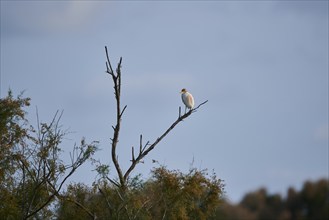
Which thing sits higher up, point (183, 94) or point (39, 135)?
point (183, 94)

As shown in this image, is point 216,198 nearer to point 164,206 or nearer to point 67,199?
point 164,206

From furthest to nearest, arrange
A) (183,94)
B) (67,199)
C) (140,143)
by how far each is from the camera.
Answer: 1. (183,94)
2. (67,199)
3. (140,143)

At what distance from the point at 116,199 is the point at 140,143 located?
5.18 ft

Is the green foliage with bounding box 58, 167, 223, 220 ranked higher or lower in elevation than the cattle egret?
lower

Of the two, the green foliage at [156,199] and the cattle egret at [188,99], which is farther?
the cattle egret at [188,99]

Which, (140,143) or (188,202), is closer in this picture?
(140,143)

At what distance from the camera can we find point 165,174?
54.3 feet

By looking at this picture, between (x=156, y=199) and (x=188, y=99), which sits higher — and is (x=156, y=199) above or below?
below

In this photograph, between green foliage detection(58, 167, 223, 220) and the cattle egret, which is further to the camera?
the cattle egret

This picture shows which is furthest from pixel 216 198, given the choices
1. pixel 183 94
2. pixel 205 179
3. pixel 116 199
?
pixel 183 94

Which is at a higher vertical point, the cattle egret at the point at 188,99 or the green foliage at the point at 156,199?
the cattle egret at the point at 188,99

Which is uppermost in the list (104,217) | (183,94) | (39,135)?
(183,94)

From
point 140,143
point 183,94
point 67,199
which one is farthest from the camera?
point 183,94

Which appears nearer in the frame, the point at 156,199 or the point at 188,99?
the point at 156,199
